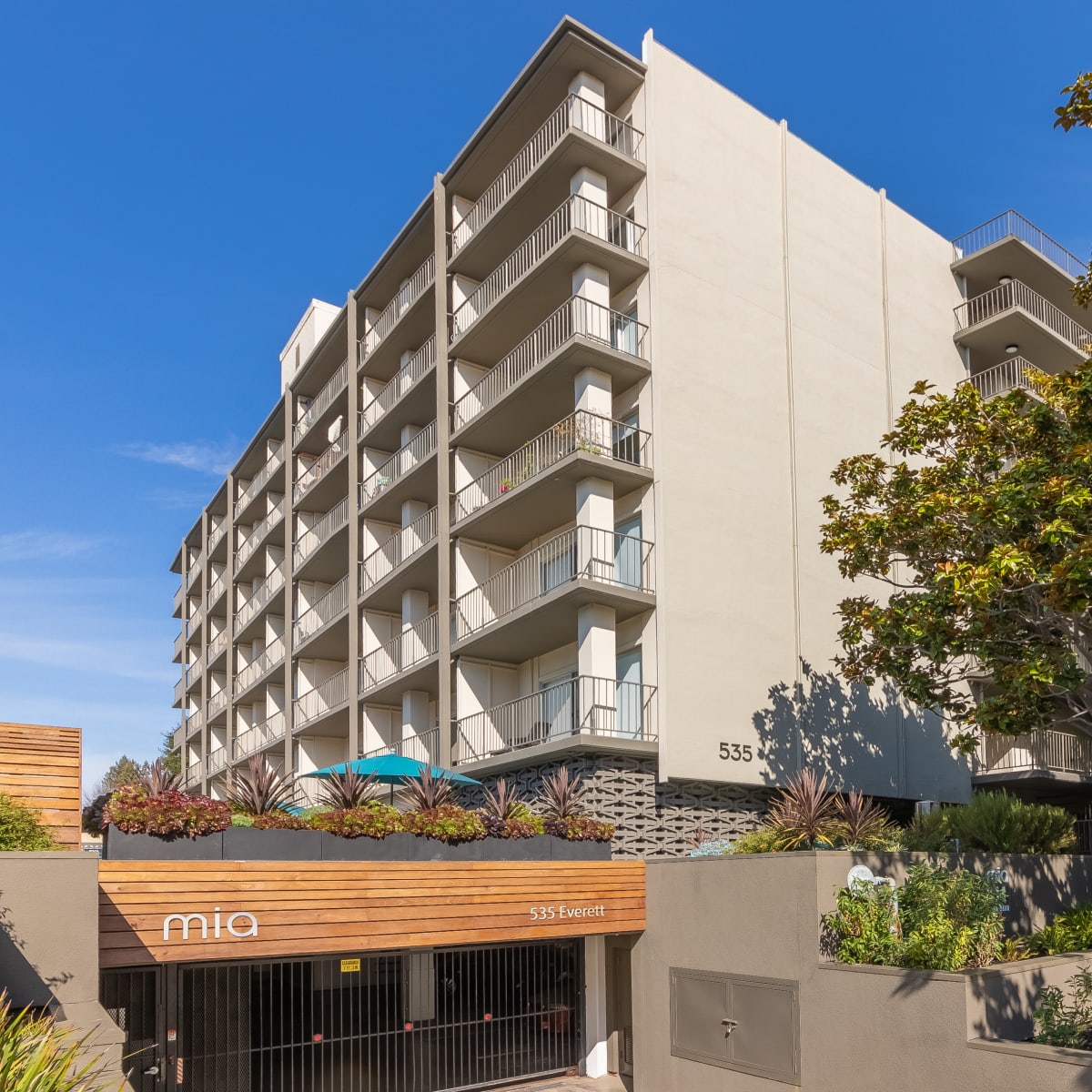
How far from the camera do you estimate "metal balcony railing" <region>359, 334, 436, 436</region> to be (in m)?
30.3

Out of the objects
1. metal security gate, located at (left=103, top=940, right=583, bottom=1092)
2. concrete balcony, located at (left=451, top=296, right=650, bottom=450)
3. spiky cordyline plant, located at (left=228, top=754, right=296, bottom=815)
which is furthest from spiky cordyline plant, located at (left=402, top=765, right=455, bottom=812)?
concrete balcony, located at (left=451, top=296, right=650, bottom=450)

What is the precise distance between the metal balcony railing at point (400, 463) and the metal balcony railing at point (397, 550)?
1.33 m

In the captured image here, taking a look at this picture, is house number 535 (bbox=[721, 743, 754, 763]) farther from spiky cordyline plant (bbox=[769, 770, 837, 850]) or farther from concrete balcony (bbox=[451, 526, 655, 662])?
spiky cordyline plant (bbox=[769, 770, 837, 850])

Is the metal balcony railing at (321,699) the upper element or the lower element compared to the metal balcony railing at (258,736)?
upper

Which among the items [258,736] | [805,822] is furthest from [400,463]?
[805,822]

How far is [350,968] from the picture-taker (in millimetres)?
18047

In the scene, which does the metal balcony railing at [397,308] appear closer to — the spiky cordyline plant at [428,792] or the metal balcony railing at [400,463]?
the metal balcony railing at [400,463]

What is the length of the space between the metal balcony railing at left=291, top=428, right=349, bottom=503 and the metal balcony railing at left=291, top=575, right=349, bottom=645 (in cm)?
363

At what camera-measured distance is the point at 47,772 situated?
46.7 ft

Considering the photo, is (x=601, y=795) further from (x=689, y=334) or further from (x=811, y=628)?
(x=689, y=334)

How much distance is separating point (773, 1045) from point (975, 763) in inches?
548

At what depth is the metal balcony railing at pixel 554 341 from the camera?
2444cm

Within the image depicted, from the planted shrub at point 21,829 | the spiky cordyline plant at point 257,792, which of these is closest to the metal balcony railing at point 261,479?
the spiky cordyline plant at point 257,792

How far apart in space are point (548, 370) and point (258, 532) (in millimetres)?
23211
